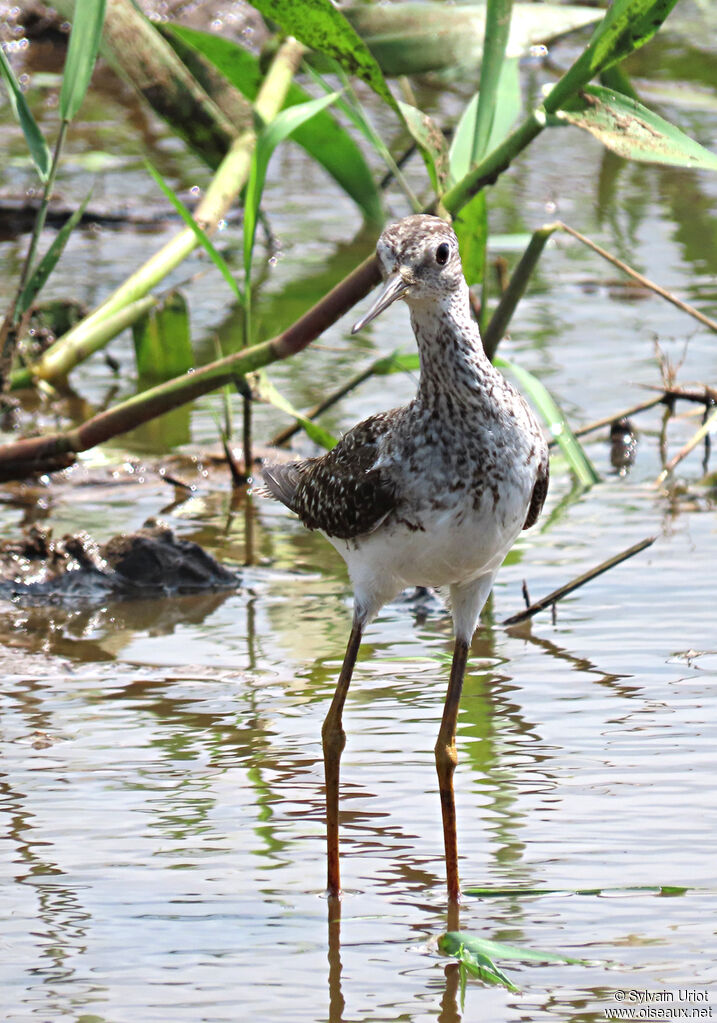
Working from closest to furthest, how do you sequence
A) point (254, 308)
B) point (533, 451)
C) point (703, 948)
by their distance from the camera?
point (703, 948) → point (533, 451) → point (254, 308)

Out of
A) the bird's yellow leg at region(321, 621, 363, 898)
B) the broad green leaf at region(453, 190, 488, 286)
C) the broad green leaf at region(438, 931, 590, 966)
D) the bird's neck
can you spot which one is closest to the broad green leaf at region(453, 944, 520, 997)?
the broad green leaf at region(438, 931, 590, 966)

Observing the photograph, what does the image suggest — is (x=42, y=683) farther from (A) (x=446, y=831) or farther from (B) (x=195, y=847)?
(A) (x=446, y=831)

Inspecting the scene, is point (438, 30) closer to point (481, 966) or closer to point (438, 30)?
point (438, 30)

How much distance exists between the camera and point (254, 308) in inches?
387

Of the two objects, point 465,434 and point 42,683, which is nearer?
point 465,434

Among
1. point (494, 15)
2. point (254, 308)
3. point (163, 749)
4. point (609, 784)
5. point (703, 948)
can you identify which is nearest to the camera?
point (703, 948)

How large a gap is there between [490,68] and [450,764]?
277 centimetres

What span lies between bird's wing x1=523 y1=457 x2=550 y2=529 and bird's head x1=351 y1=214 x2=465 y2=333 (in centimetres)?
66

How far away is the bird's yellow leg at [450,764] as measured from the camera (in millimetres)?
4508

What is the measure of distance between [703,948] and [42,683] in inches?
110

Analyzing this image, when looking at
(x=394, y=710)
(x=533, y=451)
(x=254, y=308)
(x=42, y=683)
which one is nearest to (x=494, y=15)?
(x=533, y=451)

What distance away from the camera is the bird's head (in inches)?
165

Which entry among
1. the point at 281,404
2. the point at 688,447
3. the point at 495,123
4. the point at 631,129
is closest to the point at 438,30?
the point at 495,123

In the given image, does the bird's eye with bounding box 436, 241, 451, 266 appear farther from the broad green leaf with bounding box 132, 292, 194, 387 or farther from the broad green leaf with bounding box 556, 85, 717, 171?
the broad green leaf with bounding box 132, 292, 194, 387
